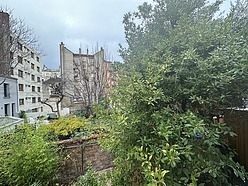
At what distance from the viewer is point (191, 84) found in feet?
6.86

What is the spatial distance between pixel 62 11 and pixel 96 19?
5.02 feet

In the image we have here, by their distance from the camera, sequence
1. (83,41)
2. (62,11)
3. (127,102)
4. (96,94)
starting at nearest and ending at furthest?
(127,102) < (62,11) < (96,94) < (83,41)

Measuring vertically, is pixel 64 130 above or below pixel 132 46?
below

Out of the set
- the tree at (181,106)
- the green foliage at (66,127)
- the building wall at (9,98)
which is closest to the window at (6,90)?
the building wall at (9,98)

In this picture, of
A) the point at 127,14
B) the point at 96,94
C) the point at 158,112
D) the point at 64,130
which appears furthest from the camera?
the point at 96,94

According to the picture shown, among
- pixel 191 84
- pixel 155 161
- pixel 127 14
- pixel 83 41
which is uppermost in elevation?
pixel 83 41

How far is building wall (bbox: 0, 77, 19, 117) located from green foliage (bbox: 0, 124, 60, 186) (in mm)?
15984

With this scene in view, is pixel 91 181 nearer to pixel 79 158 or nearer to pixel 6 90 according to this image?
pixel 79 158

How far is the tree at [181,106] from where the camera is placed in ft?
6.28

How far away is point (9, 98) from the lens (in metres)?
20.1

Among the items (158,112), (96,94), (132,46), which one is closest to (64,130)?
(132,46)

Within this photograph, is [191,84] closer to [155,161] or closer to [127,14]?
[155,161]

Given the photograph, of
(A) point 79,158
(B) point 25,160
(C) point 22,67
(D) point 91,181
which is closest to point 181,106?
(D) point 91,181

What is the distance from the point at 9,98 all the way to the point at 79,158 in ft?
62.0
